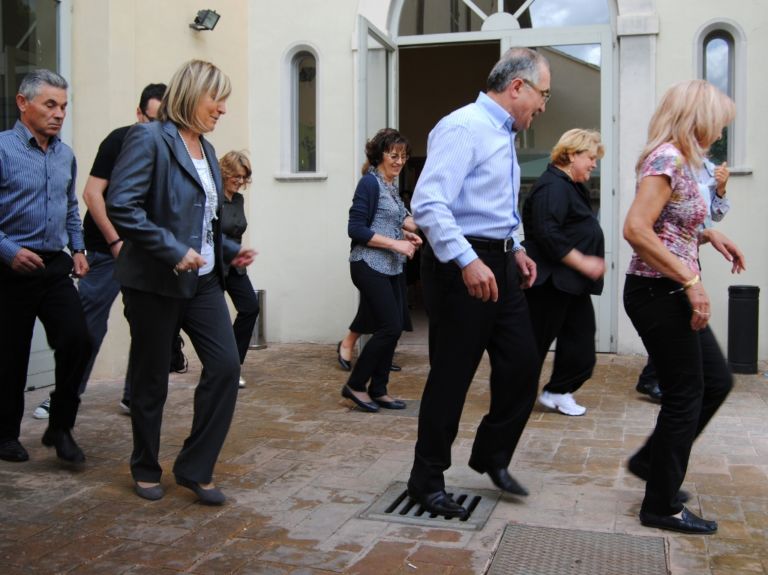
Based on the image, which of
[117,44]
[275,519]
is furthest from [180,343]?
[275,519]

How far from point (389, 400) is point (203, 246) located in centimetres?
243

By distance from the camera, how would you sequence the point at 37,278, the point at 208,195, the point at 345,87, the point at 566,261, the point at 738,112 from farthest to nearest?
1. the point at 345,87
2. the point at 738,112
3. the point at 566,261
4. the point at 37,278
5. the point at 208,195

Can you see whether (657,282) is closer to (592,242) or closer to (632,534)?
(632,534)

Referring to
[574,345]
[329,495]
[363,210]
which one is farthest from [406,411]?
[329,495]

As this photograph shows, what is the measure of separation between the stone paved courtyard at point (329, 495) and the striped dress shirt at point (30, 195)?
1134mm

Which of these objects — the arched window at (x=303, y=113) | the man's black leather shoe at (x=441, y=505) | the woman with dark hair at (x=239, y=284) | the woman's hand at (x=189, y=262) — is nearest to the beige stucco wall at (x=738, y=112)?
the arched window at (x=303, y=113)

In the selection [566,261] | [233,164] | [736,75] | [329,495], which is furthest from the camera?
[736,75]

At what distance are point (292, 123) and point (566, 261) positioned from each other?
183 inches

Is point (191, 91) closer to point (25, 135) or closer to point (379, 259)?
point (25, 135)

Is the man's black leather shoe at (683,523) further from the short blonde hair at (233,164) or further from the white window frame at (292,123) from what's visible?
the white window frame at (292,123)

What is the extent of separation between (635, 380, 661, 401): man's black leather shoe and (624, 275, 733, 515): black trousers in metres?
2.81

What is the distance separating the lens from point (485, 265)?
3.64 metres

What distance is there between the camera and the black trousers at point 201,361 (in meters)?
4.00

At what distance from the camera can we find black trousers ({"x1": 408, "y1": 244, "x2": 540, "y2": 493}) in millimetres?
3775
